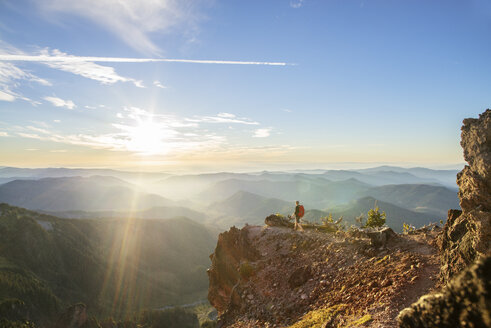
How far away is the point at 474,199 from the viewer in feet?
33.9

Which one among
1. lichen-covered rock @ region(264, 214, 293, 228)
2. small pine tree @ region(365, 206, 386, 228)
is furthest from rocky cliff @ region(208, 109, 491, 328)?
small pine tree @ region(365, 206, 386, 228)

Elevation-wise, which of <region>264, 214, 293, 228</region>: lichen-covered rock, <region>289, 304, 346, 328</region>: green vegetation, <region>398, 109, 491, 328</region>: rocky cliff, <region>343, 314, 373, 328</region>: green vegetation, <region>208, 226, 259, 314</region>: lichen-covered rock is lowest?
<region>208, 226, 259, 314</region>: lichen-covered rock

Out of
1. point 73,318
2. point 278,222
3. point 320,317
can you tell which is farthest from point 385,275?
point 73,318

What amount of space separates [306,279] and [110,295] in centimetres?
17536

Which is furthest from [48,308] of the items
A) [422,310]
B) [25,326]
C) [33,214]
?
[422,310]

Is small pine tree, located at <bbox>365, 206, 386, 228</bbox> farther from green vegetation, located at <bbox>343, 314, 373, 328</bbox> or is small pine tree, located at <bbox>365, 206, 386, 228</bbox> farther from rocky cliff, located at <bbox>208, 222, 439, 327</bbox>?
green vegetation, located at <bbox>343, 314, 373, 328</bbox>

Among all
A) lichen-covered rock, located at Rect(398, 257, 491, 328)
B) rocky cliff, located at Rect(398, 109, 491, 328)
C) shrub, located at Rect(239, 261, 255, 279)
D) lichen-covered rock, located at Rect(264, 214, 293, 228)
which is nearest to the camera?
lichen-covered rock, located at Rect(398, 257, 491, 328)

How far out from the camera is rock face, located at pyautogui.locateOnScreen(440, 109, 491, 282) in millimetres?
9312

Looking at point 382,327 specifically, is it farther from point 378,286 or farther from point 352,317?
point 378,286

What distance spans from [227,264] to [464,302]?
26.4 m

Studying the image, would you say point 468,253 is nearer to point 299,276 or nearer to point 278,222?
point 299,276

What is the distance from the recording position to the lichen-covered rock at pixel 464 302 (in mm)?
3877

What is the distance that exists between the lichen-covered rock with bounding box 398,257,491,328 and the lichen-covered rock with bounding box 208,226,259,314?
68.5 ft

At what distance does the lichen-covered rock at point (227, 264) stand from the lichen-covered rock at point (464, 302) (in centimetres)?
2089
